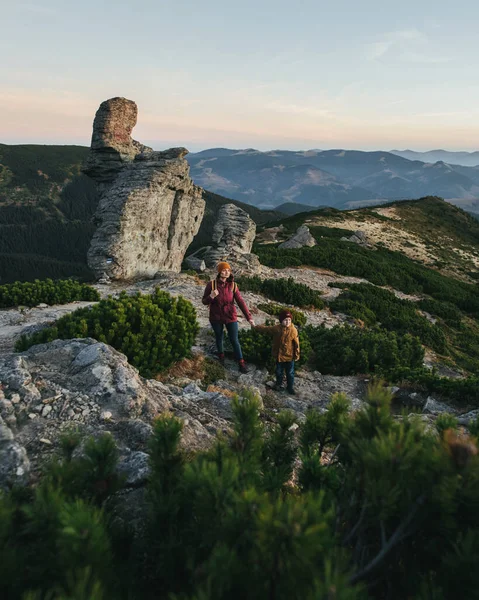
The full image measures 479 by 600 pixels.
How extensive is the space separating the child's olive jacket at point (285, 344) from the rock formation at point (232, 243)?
461 inches

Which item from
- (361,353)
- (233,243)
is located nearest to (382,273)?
(233,243)

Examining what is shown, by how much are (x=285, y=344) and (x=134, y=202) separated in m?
12.7

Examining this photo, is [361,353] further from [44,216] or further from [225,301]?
[44,216]

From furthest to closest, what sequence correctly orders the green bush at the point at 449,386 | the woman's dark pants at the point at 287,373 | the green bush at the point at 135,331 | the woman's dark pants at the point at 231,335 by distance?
the woman's dark pants at the point at 231,335, the woman's dark pants at the point at 287,373, the green bush at the point at 449,386, the green bush at the point at 135,331

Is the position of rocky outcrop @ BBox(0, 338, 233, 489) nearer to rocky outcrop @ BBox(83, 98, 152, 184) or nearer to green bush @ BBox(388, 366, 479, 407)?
green bush @ BBox(388, 366, 479, 407)

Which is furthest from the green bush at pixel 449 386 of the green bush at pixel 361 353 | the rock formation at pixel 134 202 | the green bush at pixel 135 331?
the rock formation at pixel 134 202

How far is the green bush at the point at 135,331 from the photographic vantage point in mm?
7504

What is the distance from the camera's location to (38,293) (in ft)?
44.4

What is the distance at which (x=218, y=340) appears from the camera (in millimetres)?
9609

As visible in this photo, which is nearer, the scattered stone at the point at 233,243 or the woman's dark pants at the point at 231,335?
the woman's dark pants at the point at 231,335

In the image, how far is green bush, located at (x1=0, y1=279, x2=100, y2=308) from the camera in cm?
1331

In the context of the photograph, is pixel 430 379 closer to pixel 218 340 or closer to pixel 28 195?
pixel 218 340

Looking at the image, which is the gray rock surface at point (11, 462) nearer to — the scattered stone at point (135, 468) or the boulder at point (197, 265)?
the scattered stone at point (135, 468)

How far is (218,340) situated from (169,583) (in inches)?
305
